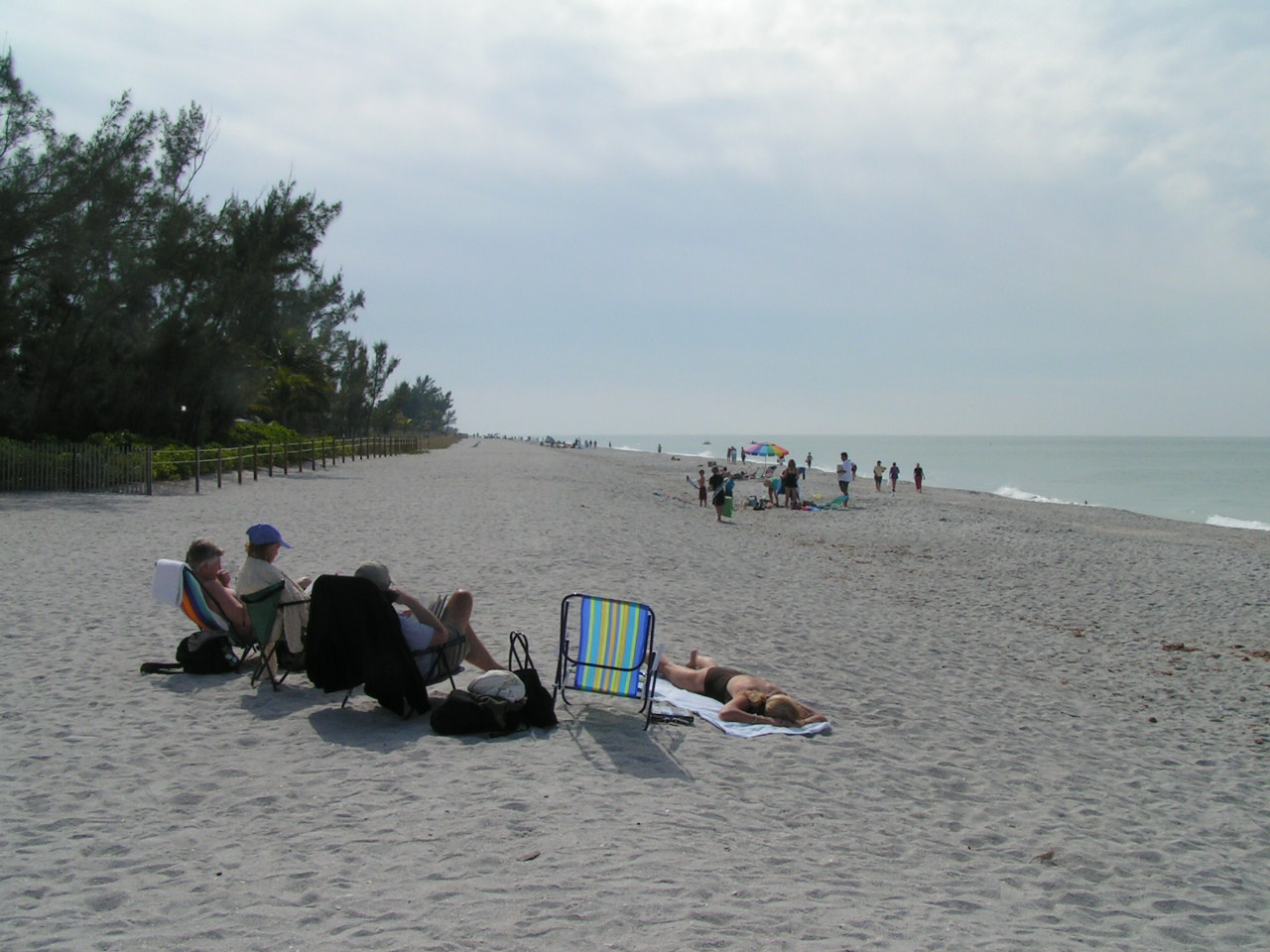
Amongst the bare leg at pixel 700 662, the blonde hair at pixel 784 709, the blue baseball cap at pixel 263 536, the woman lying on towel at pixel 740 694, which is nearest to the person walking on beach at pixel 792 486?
the bare leg at pixel 700 662

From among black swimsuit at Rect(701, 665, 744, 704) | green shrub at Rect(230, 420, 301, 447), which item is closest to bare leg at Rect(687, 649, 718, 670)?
black swimsuit at Rect(701, 665, 744, 704)

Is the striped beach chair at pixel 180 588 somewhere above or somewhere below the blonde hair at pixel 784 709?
above

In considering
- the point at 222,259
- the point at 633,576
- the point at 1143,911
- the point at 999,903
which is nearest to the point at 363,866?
the point at 999,903

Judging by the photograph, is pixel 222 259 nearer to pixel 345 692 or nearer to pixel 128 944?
pixel 345 692

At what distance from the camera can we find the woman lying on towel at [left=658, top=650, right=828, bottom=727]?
5820 mm

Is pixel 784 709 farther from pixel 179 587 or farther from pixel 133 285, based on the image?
pixel 133 285

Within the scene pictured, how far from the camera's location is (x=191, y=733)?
16.4 feet

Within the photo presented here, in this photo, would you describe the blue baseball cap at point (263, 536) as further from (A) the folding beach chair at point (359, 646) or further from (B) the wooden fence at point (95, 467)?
(B) the wooden fence at point (95, 467)

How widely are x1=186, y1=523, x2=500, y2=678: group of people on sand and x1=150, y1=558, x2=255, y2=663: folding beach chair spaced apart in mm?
46

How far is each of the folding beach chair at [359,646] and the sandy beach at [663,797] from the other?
9.3 inches

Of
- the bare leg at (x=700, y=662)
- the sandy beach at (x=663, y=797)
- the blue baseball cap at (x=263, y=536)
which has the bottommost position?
the sandy beach at (x=663, y=797)

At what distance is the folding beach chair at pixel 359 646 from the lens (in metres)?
5.12

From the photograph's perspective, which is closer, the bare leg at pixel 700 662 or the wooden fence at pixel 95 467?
the bare leg at pixel 700 662

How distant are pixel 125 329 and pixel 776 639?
21.6 metres
